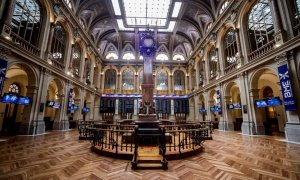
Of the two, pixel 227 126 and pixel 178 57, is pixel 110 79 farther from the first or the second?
pixel 227 126

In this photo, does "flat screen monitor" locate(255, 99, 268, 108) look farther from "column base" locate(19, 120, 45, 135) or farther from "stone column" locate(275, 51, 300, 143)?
"column base" locate(19, 120, 45, 135)

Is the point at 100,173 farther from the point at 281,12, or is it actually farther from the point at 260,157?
the point at 281,12

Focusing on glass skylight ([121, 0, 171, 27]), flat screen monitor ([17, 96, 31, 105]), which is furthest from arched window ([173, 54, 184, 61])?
flat screen monitor ([17, 96, 31, 105])

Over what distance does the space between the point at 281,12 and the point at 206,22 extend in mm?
9674

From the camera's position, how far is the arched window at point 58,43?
1116 cm

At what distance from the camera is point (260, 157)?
436 cm

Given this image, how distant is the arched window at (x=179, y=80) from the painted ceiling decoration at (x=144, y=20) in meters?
3.02

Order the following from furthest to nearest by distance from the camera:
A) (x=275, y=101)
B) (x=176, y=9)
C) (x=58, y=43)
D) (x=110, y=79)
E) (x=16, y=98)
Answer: (x=110, y=79) → (x=176, y=9) → (x=58, y=43) → (x=275, y=101) → (x=16, y=98)

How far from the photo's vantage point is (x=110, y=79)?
23406 mm

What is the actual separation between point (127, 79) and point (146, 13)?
10593 mm

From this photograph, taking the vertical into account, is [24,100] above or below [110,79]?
below

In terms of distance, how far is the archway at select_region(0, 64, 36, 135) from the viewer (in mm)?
8477

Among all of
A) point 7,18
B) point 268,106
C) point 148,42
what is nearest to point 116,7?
point 148,42

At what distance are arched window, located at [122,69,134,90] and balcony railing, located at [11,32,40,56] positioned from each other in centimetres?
1453
